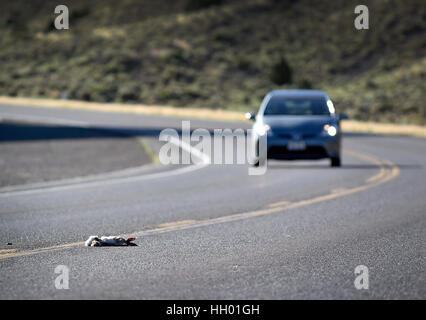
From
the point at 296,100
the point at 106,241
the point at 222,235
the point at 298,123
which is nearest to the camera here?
the point at 106,241

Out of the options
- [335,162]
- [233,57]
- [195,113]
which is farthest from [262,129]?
[233,57]

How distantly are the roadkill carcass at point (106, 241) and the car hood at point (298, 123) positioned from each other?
8.74 m

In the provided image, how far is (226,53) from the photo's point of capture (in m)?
73.9

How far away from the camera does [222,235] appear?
27.5 feet

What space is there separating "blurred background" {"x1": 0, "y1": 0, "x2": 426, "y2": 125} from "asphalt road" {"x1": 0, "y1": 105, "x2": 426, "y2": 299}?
113 ft

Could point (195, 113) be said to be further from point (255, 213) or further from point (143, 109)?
point (255, 213)

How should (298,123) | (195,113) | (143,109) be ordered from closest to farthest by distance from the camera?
(298,123) → (195,113) → (143,109)

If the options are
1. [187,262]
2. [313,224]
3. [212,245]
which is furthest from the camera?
[313,224]

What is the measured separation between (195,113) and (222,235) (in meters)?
34.5

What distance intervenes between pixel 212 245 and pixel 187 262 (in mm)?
915

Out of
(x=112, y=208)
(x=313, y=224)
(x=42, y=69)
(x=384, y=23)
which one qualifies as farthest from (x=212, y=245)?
(x=384, y=23)

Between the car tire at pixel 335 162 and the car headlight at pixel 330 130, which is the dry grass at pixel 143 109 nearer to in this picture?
the car tire at pixel 335 162

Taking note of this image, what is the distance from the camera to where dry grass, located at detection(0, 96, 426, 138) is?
1305 inches
